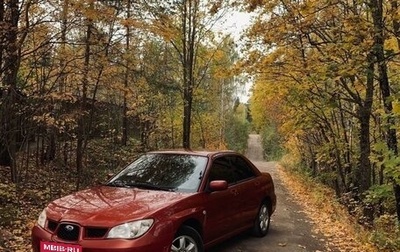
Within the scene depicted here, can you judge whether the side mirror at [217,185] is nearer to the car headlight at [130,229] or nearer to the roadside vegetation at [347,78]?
the car headlight at [130,229]

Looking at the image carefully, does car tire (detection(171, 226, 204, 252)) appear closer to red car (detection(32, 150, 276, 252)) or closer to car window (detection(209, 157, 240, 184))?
red car (detection(32, 150, 276, 252))

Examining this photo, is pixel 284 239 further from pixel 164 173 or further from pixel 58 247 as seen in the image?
pixel 58 247

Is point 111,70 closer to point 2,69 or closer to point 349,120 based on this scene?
point 2,69

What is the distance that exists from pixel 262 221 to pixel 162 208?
3485 millimetres

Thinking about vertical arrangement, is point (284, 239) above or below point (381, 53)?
below

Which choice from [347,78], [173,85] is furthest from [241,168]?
[173,85]

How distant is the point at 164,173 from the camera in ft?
21.0

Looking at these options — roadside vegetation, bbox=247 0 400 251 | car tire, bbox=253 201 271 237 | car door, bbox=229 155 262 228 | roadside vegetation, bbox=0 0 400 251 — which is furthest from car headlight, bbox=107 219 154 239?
roadside vegetation, bbox=247 0 400 251

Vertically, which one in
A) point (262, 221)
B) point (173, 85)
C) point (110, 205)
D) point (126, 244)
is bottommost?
point (262, 221)

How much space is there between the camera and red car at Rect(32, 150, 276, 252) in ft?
15.6

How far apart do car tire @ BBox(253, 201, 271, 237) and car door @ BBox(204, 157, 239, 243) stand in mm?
1067

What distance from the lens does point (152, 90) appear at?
21.9 m

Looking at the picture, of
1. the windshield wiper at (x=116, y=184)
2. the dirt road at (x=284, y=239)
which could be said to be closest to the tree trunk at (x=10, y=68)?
the windshield wiper at (x=116, y=184)

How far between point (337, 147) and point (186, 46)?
9.98 m
